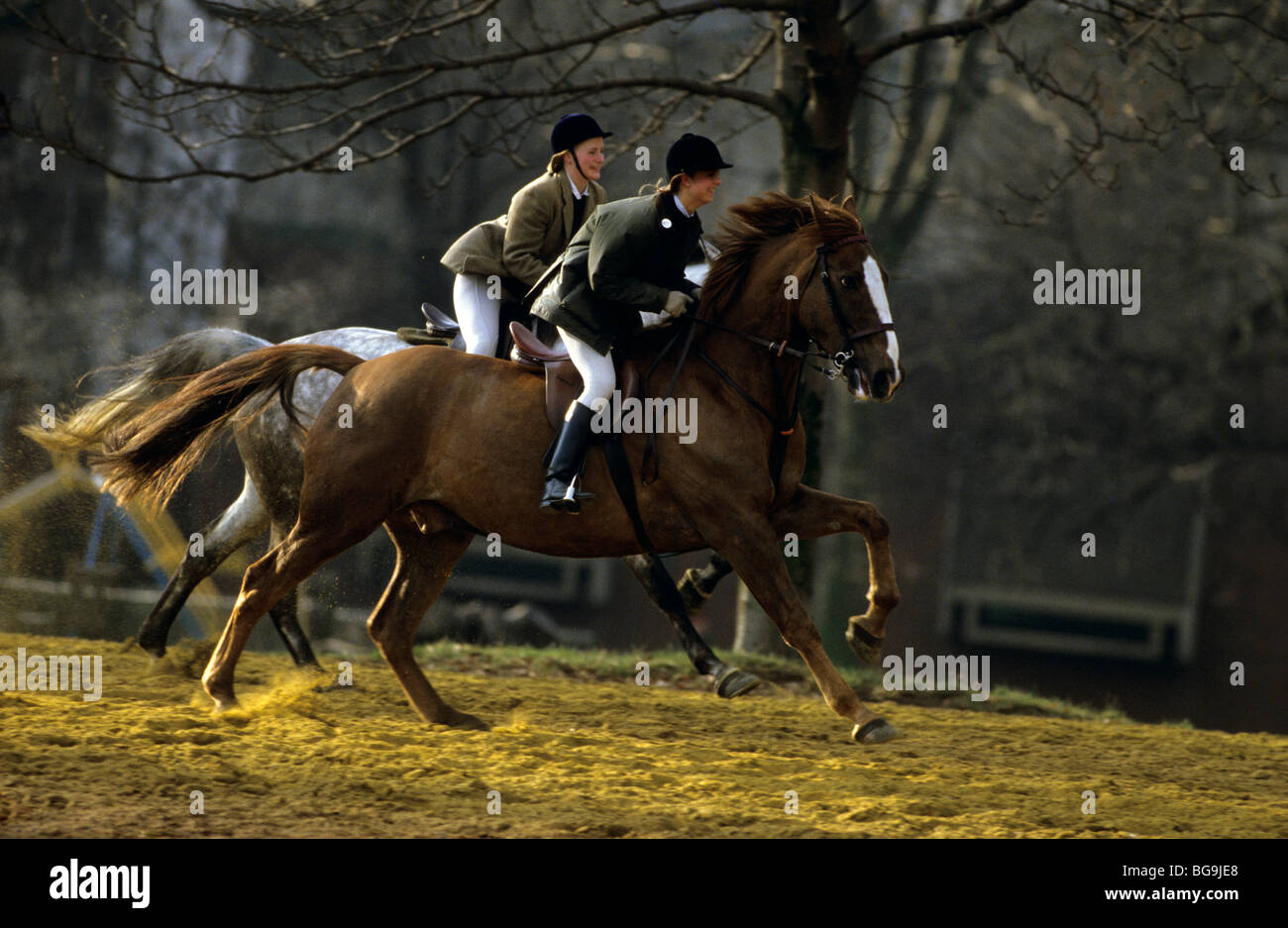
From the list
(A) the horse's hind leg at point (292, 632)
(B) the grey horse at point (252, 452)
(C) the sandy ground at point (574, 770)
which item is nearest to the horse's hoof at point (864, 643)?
(C) the sandy ground at point (574, 770)

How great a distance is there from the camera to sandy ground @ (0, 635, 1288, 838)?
4.86 metres

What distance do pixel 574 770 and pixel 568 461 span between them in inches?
52.2

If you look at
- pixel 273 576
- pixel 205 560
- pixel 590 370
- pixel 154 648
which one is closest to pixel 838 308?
pixel 590 370

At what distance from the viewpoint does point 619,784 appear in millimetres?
5457

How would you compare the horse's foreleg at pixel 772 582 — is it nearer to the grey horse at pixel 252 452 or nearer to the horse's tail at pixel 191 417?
the grey horse at pixel 252 452

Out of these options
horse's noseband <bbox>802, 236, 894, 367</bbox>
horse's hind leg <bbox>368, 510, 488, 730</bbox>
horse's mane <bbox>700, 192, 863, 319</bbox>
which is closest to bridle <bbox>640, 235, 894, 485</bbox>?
horse's noseband <bbox>802, 236, 894, 367</bbox>

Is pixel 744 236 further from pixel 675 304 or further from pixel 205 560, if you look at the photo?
pixel 205 560

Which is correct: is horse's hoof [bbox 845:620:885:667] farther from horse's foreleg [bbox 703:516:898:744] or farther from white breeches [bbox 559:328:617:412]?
white breeches [bbox 559:328:617:412]

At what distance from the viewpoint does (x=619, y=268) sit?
6039 millimetres

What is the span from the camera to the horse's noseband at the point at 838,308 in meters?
5.79

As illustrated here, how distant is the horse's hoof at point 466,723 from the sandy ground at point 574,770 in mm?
141

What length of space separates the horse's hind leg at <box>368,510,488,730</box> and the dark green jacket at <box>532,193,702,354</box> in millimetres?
1302
